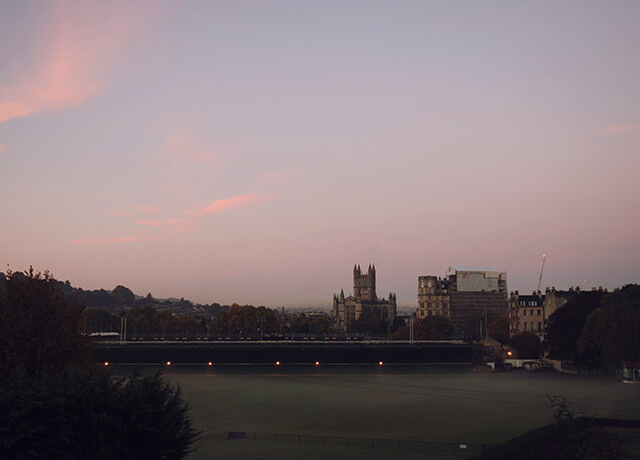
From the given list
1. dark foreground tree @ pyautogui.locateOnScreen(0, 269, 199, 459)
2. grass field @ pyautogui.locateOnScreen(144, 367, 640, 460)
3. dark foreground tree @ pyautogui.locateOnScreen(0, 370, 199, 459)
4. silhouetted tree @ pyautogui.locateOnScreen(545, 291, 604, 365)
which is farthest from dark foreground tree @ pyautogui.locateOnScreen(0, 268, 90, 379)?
silhouetted tree @ pyautogui.locateOnScreen(545, 291, 604, 365)

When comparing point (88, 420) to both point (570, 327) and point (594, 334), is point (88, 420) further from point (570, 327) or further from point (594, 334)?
point (570, 327)

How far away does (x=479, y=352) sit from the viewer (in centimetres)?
16350

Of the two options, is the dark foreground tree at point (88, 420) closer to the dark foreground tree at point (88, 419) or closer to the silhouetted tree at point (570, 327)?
the dark foreground tree at point (88, 419)

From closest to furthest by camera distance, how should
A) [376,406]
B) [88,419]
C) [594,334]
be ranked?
[88,419]
[376,406]
[594,334]

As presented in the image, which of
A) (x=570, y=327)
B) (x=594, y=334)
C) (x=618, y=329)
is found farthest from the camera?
(x=570, y=327)

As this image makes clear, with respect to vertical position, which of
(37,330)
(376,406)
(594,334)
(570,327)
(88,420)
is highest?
(37,330)

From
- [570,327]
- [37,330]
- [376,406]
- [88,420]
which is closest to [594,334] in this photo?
[570,327]

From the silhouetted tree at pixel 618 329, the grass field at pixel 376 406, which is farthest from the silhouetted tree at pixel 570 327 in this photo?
the silhouetted tree at pixel 618 329

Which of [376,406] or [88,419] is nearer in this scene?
[88,419]

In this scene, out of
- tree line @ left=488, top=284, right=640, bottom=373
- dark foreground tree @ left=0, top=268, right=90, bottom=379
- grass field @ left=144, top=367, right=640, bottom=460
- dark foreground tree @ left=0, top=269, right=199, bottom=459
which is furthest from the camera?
tree line @ left=488, top=284, right=640, bottom=373

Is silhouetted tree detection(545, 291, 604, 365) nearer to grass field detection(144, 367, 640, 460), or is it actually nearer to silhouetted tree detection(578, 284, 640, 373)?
grass field detection(144, 367, 640, 460)

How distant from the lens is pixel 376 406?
8362 centimetres

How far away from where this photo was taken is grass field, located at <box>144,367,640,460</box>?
5619 cm

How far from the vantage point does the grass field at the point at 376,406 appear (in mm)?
56188
